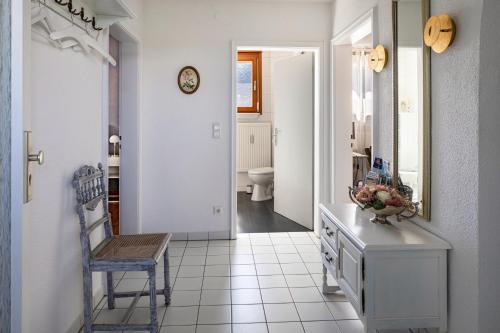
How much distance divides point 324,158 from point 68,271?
107 inches

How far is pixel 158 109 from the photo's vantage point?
152 inches

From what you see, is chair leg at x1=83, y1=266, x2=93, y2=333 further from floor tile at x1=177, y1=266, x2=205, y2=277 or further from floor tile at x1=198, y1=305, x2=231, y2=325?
floor tile at x1=177, y1=266, x2=205, y2=277

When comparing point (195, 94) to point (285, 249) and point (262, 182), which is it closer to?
point (285, 249)

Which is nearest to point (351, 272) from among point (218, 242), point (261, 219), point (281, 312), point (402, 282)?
point (402, 282)

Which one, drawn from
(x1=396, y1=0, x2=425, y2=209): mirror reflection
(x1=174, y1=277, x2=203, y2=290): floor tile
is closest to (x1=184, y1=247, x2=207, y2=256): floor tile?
(x1=174, y1=277, x2=203, y2=290): floor tile

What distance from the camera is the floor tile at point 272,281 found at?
2809mm

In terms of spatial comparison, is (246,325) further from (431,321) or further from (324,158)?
(324,158)

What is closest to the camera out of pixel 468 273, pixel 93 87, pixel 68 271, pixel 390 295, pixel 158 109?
pixel 468 273

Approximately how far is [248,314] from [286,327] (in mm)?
279

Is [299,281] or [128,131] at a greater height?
[128,131]

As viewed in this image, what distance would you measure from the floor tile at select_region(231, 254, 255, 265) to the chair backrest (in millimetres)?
1249

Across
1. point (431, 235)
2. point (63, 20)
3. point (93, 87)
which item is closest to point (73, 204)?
point (93, 87)

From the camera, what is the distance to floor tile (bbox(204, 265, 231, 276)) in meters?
3.03

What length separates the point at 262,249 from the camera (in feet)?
12.0
